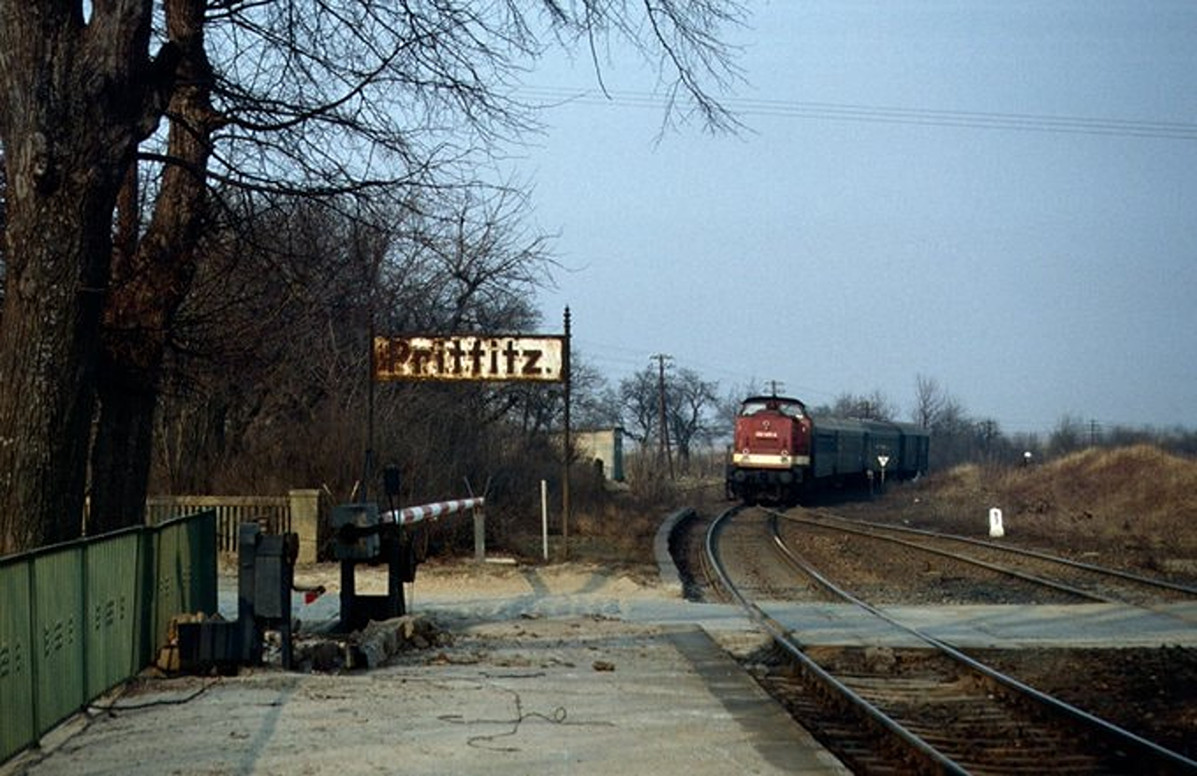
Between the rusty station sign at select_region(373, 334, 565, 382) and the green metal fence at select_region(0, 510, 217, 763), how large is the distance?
11.0m

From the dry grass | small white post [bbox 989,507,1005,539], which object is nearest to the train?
the dry grass

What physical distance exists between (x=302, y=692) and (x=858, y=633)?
7296mm

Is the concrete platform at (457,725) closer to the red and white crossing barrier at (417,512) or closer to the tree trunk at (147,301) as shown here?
the red and white crossing barrier at (417,512)

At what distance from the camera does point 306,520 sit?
916 inches

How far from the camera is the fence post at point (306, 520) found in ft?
75.7

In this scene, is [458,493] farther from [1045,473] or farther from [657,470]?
[1045,473]

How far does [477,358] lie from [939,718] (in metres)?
13.8

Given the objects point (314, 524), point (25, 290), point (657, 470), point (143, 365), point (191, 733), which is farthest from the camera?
point (657, 470)

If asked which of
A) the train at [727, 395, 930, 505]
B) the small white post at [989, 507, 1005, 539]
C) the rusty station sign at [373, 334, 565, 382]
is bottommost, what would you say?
the small white post at [989, 507, 1005, 539]

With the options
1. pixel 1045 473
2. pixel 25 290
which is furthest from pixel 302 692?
pixel 1045 473

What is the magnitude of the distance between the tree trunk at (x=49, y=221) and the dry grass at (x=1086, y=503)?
19.1m

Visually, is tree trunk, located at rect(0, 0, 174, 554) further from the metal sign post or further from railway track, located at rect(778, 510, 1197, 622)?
the metal sign post

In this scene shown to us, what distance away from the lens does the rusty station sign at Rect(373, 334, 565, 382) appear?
23.7 metres

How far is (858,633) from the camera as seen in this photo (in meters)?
15.8
